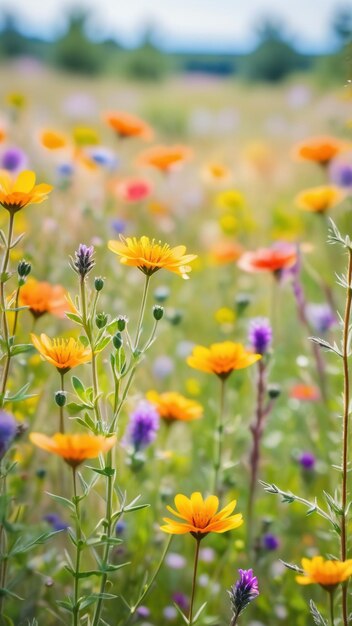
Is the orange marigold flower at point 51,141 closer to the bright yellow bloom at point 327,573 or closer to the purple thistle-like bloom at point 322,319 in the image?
the purple thistle-like bloom at point 322,319

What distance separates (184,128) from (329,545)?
743 centimetres

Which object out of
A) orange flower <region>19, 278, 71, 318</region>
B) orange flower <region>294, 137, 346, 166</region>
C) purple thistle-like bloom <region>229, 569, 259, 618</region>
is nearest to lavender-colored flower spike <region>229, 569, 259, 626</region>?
purple thistle-like bloom <region>229, 569, 259, 618</region>

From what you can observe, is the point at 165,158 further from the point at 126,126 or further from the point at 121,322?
the point at 121,322

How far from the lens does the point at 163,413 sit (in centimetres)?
131

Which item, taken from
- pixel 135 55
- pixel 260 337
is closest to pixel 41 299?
pixel 260 337

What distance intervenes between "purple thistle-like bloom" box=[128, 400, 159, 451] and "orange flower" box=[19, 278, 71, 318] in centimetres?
23

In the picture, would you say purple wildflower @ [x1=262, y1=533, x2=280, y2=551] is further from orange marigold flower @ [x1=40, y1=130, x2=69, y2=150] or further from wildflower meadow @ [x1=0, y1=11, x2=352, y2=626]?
orange marigold flower @ [x1=40, y1=130, x2=69, y2=150]

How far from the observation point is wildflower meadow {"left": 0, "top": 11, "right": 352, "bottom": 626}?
0.93m

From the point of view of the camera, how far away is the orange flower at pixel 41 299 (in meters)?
1.20

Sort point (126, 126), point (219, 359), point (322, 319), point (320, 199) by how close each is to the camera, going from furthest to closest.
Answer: point (126, 126)
point (322, 319)
point (320, 199)
point (219, 359)

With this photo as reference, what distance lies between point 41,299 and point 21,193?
34cm

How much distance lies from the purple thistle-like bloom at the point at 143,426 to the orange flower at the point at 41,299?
0.76 feet

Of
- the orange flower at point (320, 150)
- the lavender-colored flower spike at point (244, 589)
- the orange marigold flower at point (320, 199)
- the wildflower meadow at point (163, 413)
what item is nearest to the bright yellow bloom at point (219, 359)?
the wildflower meadow at point (163, 413)

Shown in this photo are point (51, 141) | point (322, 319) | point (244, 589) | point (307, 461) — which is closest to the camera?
point (244, 589)
